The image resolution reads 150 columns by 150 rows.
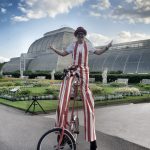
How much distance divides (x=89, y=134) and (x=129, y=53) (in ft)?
171

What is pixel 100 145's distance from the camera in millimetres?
7000

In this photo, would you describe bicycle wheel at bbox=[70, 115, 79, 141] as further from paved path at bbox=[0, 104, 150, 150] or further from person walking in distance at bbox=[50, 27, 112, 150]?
paved path at bbox=[0, 104, 150, 150]

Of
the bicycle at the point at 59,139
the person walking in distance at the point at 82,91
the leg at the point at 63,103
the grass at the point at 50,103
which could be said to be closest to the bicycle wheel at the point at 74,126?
the bicycle at the point at 59,139

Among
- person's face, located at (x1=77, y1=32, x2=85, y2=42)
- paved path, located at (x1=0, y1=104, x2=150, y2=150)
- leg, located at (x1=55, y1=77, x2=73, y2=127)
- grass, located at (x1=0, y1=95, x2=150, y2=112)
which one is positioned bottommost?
paved path, located at (x1=0, y1=104, x2=150, y2=150)

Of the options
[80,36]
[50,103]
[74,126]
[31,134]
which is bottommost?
[31,134]

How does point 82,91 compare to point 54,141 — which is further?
point 82,91

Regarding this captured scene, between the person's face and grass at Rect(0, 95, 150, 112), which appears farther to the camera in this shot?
grass at Rect(0, 95, 150, 112)

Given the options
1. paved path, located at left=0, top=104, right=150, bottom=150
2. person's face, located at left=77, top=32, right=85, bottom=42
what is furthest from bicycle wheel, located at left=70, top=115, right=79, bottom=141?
person's face, located at left=77, top=32, right=85, bottom=42

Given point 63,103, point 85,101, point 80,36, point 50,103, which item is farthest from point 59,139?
point 50,103

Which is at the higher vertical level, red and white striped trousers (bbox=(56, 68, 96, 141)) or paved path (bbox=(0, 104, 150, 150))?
red and white striped trousers (bbox=(56, 68, 96, 141))

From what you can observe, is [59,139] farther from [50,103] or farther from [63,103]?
[50,103]

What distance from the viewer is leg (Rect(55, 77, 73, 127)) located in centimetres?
561

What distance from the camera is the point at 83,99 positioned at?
589cm

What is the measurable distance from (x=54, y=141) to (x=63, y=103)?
2.11ft
